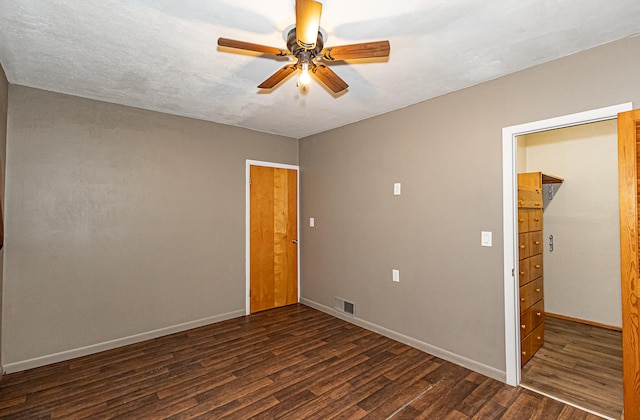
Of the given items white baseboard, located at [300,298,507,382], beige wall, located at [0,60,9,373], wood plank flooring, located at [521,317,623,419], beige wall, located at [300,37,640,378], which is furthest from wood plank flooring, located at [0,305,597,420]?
beige wall, located at [0,60,9,373]

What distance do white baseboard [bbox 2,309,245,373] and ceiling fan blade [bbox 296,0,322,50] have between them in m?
3.46

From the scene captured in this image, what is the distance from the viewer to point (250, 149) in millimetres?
4348

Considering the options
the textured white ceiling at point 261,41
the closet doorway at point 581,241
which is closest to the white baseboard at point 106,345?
the textured white ceiling at point 261,41

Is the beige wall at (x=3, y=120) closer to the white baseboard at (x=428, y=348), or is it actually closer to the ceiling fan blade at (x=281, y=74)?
the ceiling fan blade at (x=281, y=74)

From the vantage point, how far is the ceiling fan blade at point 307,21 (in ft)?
4.81

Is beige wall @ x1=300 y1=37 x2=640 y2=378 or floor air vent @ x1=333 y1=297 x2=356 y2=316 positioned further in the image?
floor air vent @ x1=333 y1=297 x2=356 y2=316

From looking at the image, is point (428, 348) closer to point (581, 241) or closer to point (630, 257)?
point (630, 257)

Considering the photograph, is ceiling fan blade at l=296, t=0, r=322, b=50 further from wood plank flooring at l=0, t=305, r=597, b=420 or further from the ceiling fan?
wood plank flooring at l=0, t=305, r=597, b=420

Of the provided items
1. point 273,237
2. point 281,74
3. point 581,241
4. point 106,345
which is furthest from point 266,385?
point 581,241

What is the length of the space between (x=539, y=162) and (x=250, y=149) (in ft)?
13.4

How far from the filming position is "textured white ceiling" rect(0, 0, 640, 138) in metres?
1.79

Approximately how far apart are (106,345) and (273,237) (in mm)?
2302

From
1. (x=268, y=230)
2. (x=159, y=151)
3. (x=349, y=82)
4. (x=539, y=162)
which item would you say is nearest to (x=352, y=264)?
(x=268, y=230)

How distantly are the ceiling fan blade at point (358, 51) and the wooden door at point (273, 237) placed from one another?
2777 mm
